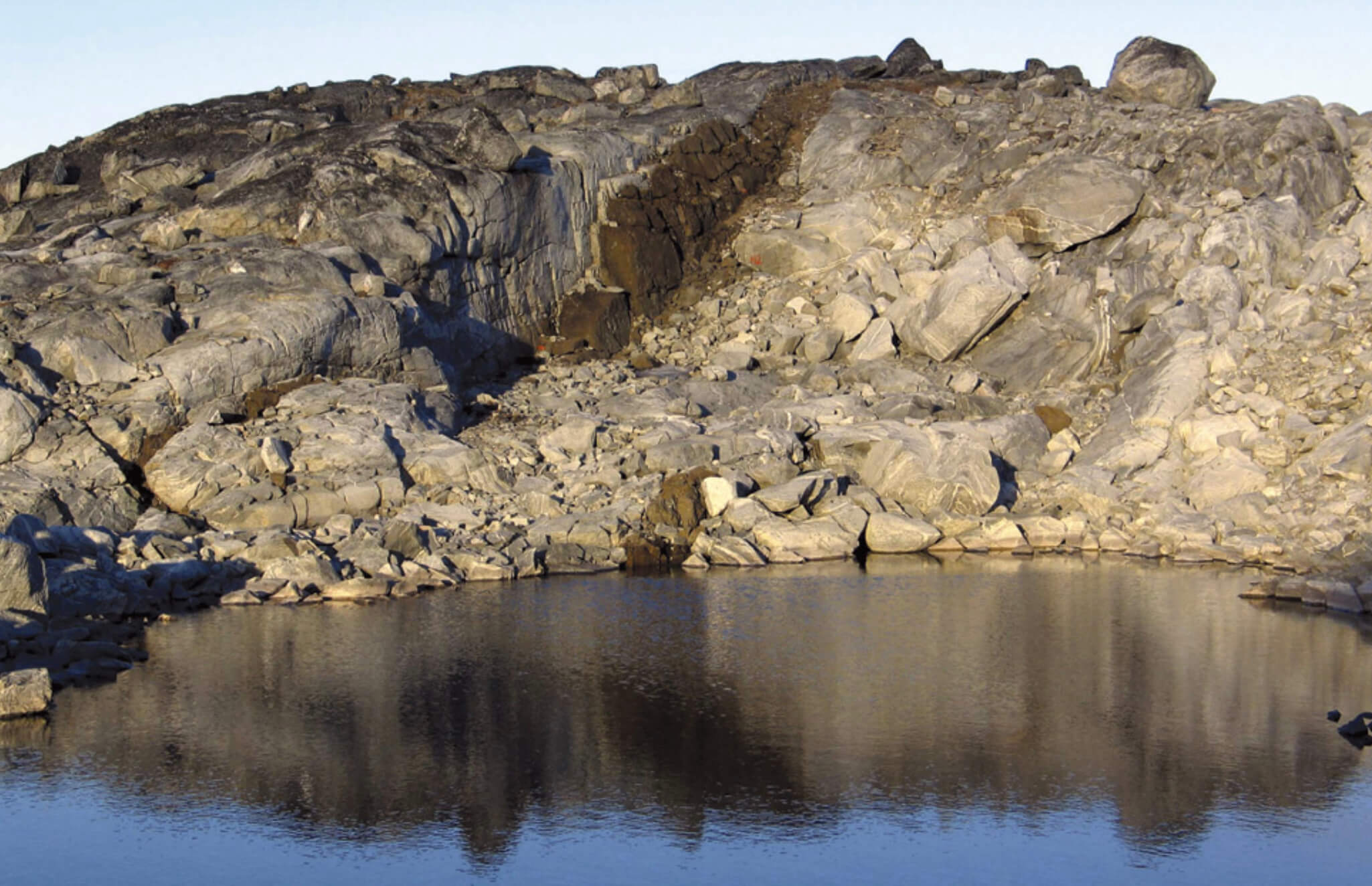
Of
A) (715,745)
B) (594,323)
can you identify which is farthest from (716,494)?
(715,745)

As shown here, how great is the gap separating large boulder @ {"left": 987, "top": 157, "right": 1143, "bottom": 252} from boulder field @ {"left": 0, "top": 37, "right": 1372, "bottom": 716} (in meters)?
0.13

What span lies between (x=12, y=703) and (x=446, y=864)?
30.1 feet

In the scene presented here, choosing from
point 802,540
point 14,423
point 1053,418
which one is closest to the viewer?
point 14,423

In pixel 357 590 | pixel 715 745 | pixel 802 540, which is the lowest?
pixel 715 745

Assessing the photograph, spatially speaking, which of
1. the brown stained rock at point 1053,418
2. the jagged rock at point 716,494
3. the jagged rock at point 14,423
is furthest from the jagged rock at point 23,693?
the brown stained rock at point 1053,418

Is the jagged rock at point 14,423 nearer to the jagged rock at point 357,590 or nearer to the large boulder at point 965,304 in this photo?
the jagged rock at point 357,590

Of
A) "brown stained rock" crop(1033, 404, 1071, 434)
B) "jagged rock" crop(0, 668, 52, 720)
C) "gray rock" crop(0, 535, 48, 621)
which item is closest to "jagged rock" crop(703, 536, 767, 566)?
"brown stained rock" crop(1033, 404, 1071, 434)

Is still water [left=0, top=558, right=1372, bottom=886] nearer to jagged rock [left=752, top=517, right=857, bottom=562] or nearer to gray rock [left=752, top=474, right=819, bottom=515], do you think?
jagged rock [left=752, top=517, right=857, bottom=562]

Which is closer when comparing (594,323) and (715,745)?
(715,745)

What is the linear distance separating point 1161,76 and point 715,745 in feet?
123

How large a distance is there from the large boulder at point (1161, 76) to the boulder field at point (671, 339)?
0.11m

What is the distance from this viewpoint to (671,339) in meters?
44.3

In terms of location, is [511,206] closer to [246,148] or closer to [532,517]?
[246,148]

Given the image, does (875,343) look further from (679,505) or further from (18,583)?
(18,583)
